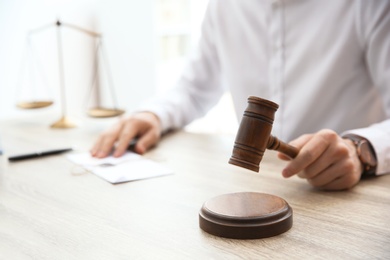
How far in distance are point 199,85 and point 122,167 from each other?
2.82 feet

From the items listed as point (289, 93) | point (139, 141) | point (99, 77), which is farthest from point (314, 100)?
point (99, 77)

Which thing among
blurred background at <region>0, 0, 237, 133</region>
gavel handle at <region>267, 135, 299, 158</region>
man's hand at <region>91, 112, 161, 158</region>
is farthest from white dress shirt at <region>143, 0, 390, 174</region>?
blurred background at <region>0, 0, 237, 133</region>

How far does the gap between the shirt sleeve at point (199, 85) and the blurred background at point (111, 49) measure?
211 centimetres

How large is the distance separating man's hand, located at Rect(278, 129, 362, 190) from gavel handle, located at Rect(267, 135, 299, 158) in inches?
0.6

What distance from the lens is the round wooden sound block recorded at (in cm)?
80

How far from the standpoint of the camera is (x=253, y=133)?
870 millimetres

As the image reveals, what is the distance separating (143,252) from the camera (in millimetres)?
764

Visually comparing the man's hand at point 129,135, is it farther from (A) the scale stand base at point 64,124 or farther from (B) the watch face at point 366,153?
(B) the watch face at point 366,153

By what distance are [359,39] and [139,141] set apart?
82 cm

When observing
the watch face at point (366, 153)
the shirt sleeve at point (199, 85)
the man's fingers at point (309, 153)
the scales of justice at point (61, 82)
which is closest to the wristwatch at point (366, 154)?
the watch face at point (366, 153)

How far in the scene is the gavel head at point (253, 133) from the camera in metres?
0.86

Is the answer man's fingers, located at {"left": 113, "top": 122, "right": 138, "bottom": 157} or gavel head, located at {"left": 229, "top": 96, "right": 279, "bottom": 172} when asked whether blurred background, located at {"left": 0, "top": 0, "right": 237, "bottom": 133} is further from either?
gavel head, located at {"left": 229, "top": 96, "right": 279, "bottom": 172}

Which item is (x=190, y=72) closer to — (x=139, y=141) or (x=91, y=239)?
(x=139, y=141)

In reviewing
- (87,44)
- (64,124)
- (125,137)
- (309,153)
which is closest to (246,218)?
(309,153)
